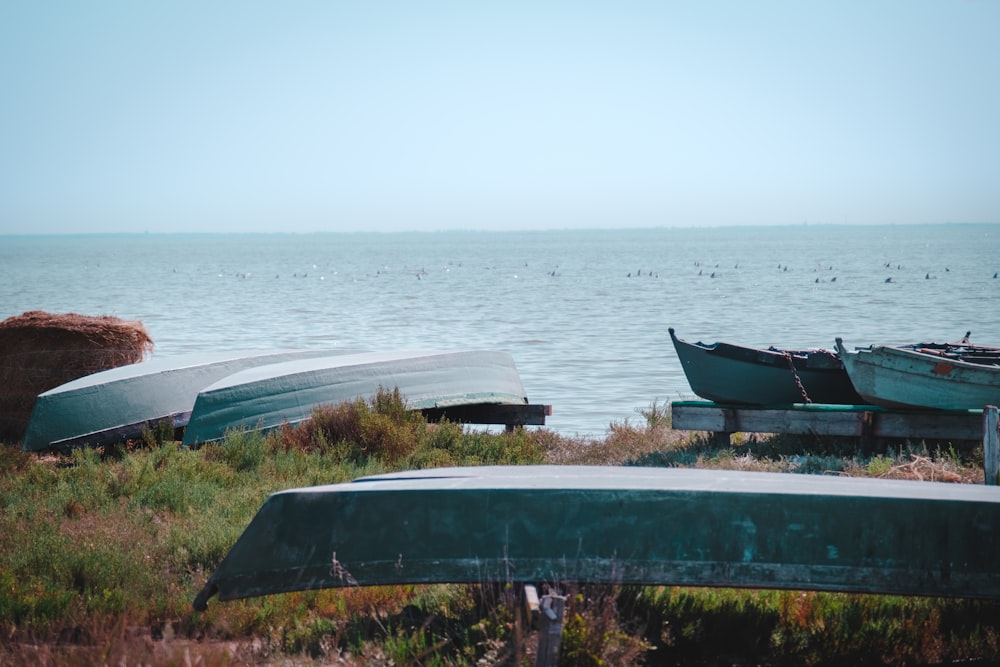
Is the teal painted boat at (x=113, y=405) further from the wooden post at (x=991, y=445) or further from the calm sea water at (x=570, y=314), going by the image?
the wooden post at (x=991, y=445)

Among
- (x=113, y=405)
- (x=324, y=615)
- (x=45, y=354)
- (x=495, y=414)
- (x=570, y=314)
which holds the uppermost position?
(x=45, y=354)

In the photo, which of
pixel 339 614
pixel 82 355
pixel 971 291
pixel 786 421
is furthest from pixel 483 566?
pixel 971 291

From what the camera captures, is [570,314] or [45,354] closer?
[45,354]

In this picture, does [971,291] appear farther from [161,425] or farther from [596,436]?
[161,425]

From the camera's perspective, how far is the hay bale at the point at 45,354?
11.6 m

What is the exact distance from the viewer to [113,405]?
10.3m

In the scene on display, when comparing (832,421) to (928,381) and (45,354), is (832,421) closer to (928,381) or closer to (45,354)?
(928,381)

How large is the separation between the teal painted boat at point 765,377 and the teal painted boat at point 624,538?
239 inches

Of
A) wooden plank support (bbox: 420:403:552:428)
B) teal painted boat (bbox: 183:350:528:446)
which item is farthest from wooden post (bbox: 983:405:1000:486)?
teal painted boat (bbox: 183:350:528:446)

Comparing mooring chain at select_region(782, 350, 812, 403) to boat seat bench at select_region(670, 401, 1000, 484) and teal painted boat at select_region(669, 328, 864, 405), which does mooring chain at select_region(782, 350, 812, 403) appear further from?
boat seat bench at select_region(670, 401, 1000, 484)

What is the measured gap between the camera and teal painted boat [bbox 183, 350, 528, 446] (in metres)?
10.1

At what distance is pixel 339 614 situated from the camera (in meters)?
5.22

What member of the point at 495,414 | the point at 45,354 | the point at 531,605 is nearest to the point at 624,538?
the point at 531,605

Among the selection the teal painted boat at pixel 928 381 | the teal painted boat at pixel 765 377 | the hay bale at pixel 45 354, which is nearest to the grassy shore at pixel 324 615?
the teal painted boat at pixel 928 381
